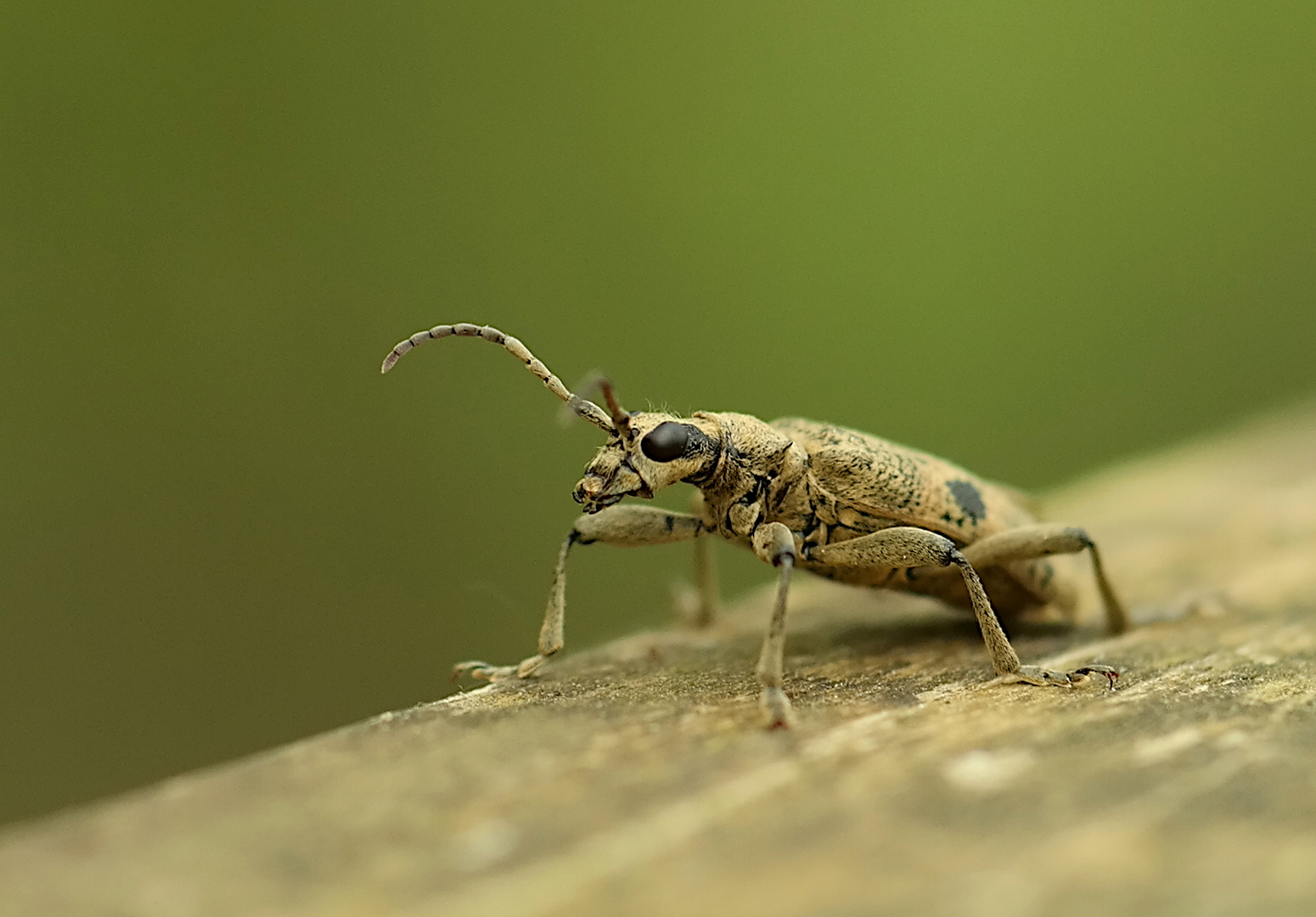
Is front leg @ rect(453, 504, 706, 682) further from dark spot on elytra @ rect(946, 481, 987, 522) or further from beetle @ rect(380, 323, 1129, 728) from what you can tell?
dark spot on elytra @ rect(946, 481, 987, 522)

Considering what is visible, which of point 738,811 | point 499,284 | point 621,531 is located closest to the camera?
point 738,811

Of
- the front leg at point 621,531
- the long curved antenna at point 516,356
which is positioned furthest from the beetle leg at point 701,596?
the long curved antenna at point 516,356

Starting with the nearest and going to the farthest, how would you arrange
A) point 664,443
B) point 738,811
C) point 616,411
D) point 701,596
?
point 738,811 < point 616,411 < point 664,443 < point 701,596

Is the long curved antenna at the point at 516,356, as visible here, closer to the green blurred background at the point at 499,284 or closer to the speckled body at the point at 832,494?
the speckled body at the point at 832,494

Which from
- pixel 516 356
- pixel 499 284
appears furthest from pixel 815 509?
pixel 499 284

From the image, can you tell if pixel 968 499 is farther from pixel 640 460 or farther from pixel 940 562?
pixel 640 460
